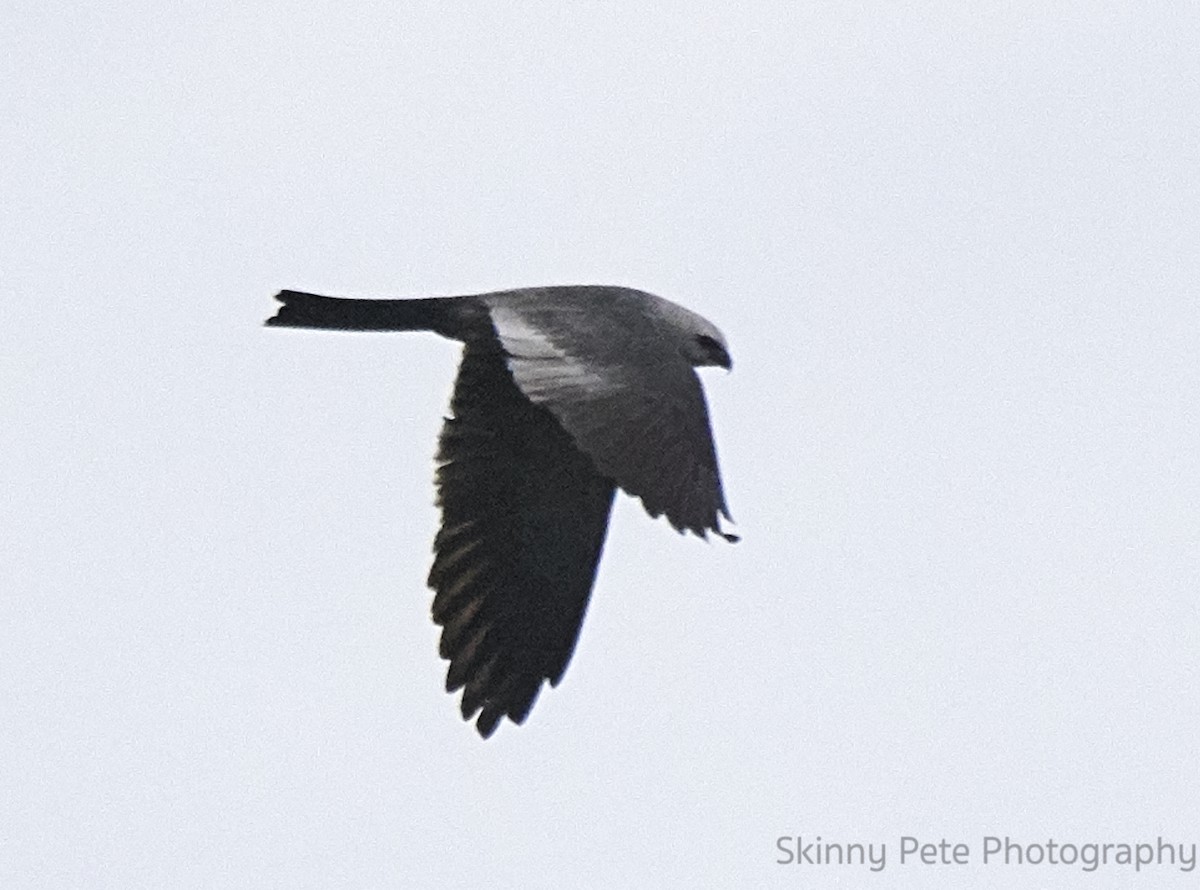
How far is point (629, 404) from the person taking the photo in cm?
1477

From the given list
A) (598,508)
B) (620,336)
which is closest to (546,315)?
(620,336)

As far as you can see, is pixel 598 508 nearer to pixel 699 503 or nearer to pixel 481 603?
pixel 481 603

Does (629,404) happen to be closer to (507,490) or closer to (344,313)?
(344,313)

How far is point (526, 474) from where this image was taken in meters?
16.8

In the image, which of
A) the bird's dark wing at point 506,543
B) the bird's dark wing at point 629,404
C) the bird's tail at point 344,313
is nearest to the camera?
the bird's dark wing at point 629,404

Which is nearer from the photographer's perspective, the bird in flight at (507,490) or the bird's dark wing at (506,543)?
the bird in flight at (507,490)

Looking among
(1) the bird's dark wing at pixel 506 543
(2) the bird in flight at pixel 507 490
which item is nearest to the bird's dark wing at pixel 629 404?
(2) the bird in flight at pixel 507 490

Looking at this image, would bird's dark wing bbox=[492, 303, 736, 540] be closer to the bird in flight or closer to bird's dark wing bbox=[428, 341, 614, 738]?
the bird in flight

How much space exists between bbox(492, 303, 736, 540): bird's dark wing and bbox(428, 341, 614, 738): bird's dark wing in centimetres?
103

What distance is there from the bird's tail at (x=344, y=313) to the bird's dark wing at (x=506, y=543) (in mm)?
574

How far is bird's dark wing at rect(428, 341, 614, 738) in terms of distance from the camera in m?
16.5

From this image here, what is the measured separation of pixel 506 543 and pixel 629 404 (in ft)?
6.89

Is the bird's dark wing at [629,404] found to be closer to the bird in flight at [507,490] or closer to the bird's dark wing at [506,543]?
the bird in flight at [507,490]

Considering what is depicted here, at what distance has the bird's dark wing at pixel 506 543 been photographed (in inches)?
651
